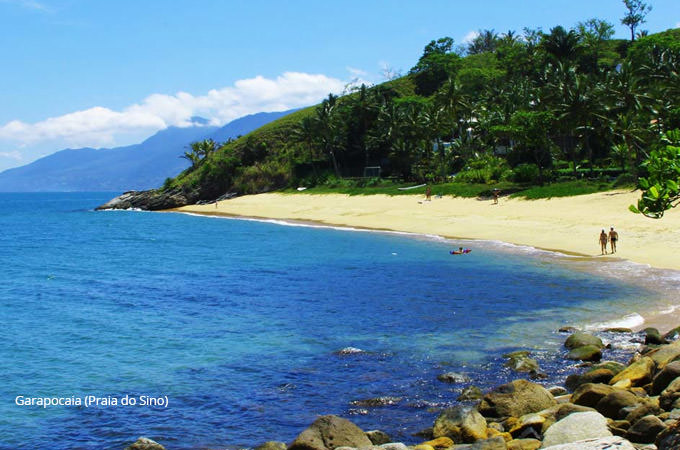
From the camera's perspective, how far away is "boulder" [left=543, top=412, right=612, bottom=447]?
1066 cm

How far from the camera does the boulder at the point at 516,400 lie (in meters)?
13.3

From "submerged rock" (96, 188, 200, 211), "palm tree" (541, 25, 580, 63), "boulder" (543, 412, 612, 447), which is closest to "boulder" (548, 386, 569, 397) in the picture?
"boulder" (543, 412, 612, 447)

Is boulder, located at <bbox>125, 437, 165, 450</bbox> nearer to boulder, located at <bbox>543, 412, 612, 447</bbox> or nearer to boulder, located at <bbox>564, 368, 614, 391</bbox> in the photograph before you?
boulder, located at <bbox>543, 412, 612, 447</bbox>

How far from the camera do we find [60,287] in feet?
107

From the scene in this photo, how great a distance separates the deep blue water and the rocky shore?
115 cm

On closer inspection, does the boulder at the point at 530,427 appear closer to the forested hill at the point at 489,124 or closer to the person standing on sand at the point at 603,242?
the person standing on sand at the point at 603,242

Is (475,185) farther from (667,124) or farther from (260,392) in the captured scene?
(260,392)

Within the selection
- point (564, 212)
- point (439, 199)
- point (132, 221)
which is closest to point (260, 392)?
point (564, 212)

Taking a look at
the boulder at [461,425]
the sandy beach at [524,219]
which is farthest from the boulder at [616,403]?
the sandy beach at [524,219]

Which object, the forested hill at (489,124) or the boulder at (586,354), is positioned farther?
the forested hill at (489,124)

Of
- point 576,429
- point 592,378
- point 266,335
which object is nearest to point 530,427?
point 576,429

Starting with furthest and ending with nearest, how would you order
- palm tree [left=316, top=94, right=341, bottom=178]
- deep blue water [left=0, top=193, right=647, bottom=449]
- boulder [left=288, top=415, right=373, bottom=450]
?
palm tree [left=316, top=94, right=341, bottom=178] → deep blue water [left=0, top=193, right=647, bottom=449] → boulder [left=288, top=415, right=373, bottom=450]

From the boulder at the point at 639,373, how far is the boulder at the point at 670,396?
1907 mm

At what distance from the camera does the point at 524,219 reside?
159 ft
